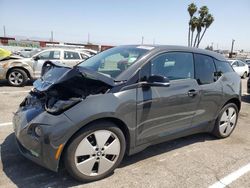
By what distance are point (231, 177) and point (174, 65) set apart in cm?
169

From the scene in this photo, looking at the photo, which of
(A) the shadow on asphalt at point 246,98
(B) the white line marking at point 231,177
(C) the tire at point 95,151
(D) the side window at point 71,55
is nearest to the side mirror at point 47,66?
(C) the tire at point 95,151

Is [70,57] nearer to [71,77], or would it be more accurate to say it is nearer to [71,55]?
[71,55]

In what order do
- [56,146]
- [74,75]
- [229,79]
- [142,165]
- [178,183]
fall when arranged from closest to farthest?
[56,146] < [74,75] < [178,183] < [142,165] < [229,79]

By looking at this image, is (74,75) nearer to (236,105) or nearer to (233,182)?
(233,182)

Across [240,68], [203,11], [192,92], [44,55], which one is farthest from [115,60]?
[203,11]

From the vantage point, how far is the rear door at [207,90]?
399 cm

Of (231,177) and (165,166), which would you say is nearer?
(231,177)

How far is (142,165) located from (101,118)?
104 cm

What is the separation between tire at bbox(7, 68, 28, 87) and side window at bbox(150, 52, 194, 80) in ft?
23.5

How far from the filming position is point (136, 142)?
326 cm

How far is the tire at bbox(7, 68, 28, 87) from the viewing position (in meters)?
9.14

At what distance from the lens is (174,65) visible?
3676mm

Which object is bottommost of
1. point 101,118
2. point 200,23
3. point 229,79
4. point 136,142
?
point 136,142

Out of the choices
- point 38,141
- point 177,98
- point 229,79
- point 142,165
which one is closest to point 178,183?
point 142,165
